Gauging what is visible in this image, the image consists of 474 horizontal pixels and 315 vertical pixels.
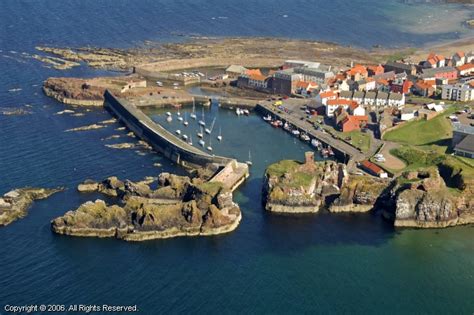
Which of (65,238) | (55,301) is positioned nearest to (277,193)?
(65,238)

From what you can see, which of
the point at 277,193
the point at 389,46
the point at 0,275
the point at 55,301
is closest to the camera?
the point at 55,301

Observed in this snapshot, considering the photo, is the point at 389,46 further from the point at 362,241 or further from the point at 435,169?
the point at 362,241

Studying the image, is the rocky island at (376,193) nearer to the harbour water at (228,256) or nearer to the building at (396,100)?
the harbour water at (228,256)

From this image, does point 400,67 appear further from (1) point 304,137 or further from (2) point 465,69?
(1) point 304,137

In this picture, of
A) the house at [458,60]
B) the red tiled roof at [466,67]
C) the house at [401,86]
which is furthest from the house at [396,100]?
the house at [458,60]

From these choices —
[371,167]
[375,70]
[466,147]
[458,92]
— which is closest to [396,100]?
[458,92]

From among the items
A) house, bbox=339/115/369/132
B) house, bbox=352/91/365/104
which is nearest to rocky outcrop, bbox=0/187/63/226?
house, bbox=339/115/369/132
